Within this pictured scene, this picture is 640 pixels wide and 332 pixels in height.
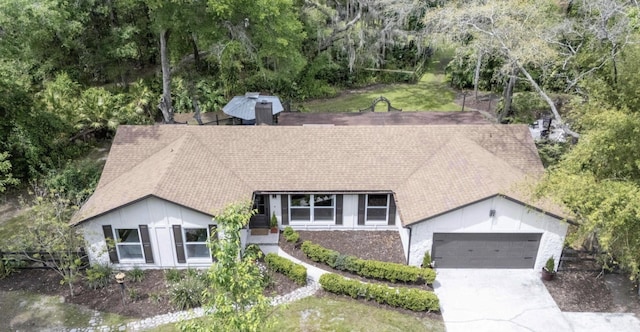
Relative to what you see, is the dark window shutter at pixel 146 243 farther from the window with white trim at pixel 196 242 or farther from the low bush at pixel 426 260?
the low bush at pixel 426 260

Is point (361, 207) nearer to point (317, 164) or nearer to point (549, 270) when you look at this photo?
point (317, 164)

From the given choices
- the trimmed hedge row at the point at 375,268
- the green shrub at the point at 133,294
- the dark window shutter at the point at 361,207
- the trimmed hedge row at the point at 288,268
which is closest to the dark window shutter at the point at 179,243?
the green shrub at the point at 133,294

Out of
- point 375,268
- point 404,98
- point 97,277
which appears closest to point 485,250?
point 375,268

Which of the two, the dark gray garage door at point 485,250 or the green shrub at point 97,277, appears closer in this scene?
the green shrub at point 97,277

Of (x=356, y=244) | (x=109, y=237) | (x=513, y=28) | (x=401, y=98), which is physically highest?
(x=513, y=28)

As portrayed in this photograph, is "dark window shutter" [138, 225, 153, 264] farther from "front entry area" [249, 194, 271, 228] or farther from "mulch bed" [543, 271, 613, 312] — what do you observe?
"mulch bed" [543, 271, 613, 312]

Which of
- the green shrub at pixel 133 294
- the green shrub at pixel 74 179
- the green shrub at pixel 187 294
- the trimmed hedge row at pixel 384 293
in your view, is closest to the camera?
the trimmed hedge row at pixel 384 293

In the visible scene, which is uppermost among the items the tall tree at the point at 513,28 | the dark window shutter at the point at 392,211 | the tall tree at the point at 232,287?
the tall tree at the point at 513,28
